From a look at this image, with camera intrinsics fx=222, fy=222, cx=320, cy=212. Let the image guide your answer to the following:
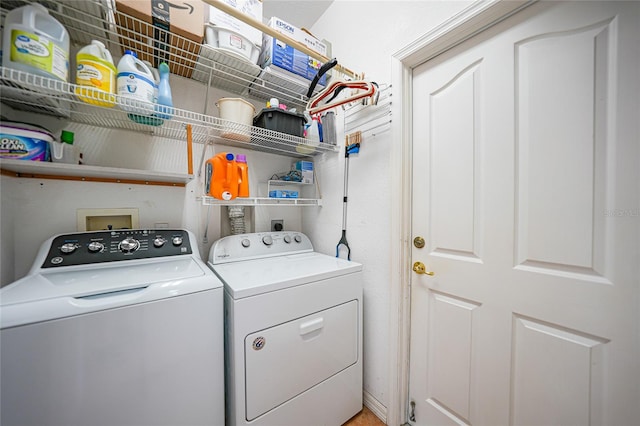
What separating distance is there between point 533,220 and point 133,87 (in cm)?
177

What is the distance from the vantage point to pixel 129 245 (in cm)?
109

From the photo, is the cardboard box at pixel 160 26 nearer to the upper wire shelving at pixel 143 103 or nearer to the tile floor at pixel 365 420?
the upper wire shelving at pixel 143 103

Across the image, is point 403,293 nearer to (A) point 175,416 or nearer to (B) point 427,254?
(B) point 427,254

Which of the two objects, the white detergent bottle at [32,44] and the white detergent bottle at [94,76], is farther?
the white detergent bottle at [94,76]

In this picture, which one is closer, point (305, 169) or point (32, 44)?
point (32, 44)

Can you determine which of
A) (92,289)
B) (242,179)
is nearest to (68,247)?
(92,289)

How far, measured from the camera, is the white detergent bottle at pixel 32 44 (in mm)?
747

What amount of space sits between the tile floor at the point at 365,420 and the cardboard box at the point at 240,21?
2354mm

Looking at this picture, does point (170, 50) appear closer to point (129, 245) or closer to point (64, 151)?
point (64, 151)

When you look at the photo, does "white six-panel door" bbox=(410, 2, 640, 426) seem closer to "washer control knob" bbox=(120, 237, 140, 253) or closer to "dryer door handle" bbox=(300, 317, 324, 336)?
"dryer door handle" bbox=(300, 317, 324, 336)

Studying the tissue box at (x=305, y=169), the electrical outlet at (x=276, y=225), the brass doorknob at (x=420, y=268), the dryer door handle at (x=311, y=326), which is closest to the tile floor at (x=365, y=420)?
the dryer door handle at (x=311, y=326)

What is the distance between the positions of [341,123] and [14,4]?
157 cm

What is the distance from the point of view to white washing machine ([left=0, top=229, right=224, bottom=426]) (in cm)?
64

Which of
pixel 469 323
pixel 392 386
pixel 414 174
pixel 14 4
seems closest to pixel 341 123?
pixel 414 174
